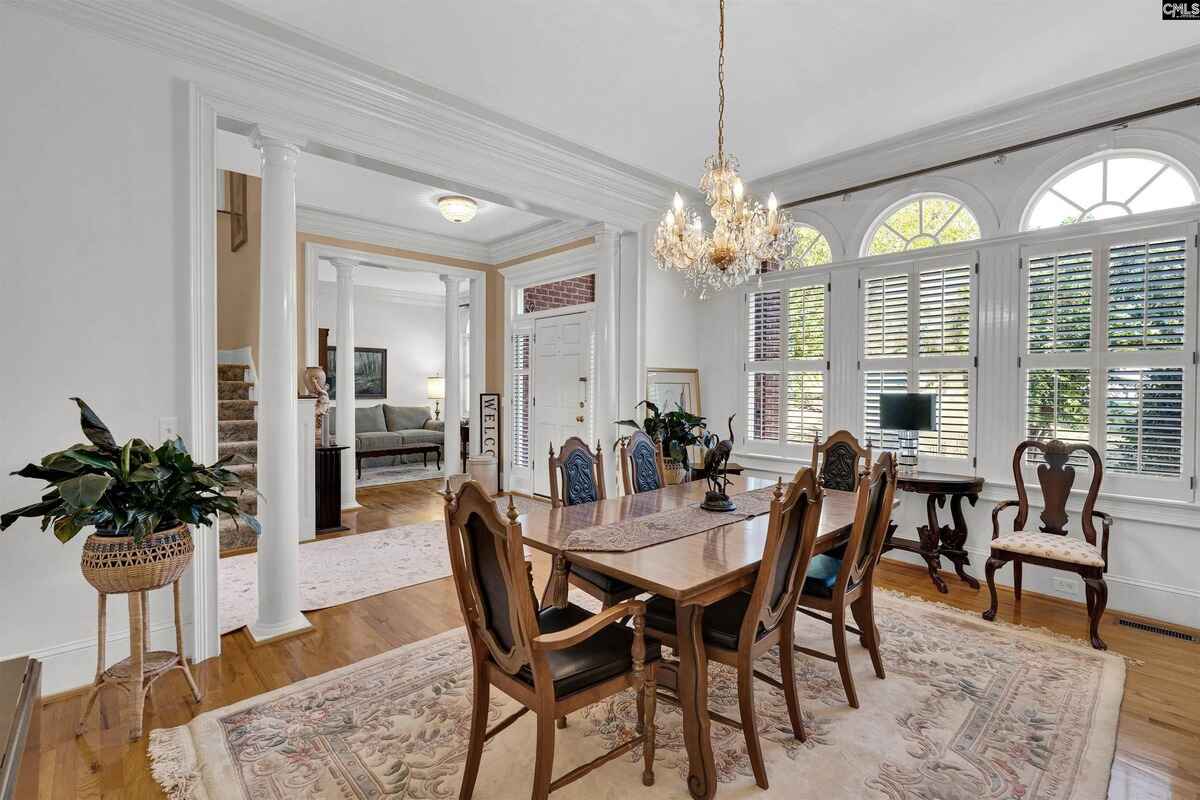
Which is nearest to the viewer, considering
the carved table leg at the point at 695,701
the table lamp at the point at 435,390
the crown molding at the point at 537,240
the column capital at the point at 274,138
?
the carved table leg at the point at 695,701

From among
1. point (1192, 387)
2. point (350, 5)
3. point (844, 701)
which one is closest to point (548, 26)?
point (350, 5)

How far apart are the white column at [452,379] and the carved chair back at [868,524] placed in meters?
5.26

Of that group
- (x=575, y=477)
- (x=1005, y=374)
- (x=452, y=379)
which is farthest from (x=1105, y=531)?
(x=452, y=379)

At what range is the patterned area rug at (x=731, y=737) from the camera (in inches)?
73.5

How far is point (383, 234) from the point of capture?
5965mm

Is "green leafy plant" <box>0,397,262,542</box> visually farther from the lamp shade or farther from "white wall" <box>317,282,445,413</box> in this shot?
"white wall" <box>317,282,445,413</box>

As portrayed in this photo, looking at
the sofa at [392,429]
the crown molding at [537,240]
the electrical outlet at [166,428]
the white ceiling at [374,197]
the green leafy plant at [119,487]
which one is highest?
the white ceiling at [374,197]

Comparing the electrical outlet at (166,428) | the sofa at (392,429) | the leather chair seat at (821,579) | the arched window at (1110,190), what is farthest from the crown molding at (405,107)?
the sofa at (392,429)

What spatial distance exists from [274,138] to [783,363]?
13.0 ft

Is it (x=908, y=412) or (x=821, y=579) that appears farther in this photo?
(x=908, y=412)

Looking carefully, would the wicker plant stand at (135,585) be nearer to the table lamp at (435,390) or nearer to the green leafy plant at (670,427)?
the green leafy plant at (670,427)

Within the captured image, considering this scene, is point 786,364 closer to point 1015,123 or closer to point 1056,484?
point 1056,484

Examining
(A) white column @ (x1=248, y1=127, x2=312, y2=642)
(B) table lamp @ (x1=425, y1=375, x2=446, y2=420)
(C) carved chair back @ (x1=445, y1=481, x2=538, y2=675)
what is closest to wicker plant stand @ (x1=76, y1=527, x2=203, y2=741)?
(A) white column @ (x1=248, y1=127, x2=312, y2=642)

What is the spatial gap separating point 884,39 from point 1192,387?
8.36 ft
